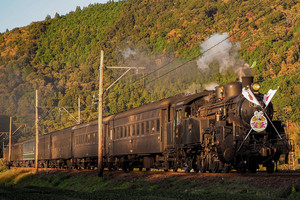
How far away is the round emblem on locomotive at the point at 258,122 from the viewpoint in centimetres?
2022

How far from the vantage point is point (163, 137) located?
1041 inches

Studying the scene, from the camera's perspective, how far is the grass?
14.8 m

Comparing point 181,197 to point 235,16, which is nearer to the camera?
point 181,197

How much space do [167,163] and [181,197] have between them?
11.4 m

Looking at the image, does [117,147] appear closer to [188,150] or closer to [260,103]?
[188,150]

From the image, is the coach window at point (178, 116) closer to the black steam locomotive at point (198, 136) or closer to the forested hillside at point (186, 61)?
the black steam locomotive at point (198, 136)

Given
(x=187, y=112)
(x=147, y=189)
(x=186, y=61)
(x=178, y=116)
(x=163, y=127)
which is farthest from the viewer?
(x=186, y=61)

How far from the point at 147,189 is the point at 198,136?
3631mm

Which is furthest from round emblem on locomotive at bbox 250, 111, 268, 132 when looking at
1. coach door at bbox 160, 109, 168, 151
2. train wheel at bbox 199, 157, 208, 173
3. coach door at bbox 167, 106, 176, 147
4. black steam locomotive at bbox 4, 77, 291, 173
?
coach door at bbox 160, 109, 168, 151

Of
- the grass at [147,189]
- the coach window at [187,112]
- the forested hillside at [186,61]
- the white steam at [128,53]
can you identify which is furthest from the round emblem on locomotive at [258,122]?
the white steam at [128,53]

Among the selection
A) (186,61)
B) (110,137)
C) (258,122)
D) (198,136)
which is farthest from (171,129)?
(186,61)

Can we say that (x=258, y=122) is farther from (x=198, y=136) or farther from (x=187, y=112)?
(x=187, y=112)

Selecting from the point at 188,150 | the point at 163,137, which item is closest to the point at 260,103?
the point at 188,150

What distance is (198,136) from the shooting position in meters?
22.2
